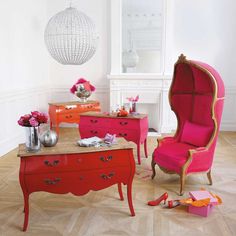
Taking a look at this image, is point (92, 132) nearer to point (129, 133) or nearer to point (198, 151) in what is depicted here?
point (129, 133)

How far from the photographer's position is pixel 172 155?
11.5 feet

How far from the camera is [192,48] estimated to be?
656 centimetres

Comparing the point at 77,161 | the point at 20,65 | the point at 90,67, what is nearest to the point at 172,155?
the point at 77,161

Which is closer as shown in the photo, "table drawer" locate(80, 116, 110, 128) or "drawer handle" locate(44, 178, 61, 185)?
"drawer handle" locate(44, 178, 61, 185)

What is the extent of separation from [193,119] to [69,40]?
249 cm

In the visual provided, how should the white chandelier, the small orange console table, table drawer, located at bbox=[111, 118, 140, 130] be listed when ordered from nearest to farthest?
table drawer, located at bbox=[111, 118, 140, 130]
the white chandelier
the small orange console table

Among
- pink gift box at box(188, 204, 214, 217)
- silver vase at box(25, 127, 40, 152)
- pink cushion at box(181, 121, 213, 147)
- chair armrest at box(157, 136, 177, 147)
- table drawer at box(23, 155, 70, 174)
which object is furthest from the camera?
chair armrest at box(157, 136, 177, 147)

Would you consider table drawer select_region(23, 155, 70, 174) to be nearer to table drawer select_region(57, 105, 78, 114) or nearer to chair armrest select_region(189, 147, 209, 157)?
chair armrest select_region(189, 147, 209, 157)

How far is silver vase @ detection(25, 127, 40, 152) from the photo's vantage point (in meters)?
2.67

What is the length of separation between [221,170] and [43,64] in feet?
15.2

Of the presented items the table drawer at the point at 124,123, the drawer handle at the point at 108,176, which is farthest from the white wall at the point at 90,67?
the drawer handle at the point at 108,176

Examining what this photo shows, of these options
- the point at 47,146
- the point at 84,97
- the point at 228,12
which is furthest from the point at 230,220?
the point at 228,12

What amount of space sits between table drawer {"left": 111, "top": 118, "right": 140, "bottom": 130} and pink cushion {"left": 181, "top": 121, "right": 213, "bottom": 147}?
0.76 meters

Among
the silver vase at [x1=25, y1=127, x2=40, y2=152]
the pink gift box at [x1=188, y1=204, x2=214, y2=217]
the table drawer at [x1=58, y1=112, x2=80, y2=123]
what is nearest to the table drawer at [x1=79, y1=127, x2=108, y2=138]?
the table drawer at [x1=58, y1=112, x2=80, y2=123]
